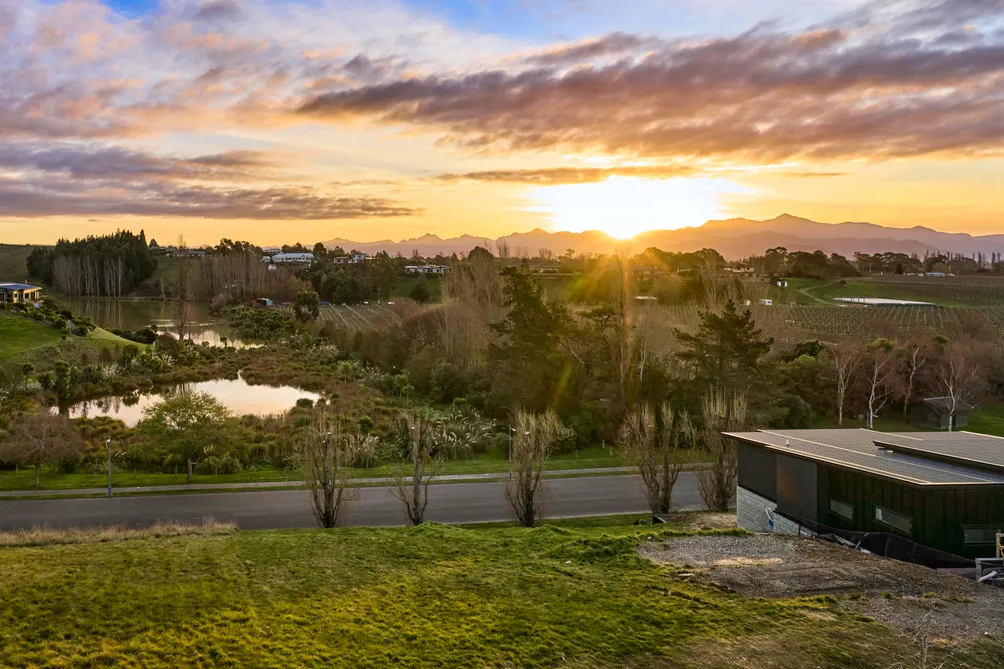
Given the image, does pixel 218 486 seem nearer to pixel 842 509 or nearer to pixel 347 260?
pixel 842 509

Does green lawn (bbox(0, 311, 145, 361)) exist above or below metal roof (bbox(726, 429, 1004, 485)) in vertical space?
above

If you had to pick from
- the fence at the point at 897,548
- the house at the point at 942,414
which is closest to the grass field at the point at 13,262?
the house at the point at 942,414

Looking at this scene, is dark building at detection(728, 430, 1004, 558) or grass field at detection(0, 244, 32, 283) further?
grass field at detection(0, 244, 32, 283)

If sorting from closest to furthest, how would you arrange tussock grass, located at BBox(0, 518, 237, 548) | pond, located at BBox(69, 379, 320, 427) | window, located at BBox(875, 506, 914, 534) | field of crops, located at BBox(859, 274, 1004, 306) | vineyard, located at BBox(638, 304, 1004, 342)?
window, located at BBox(875, 506, 914, 534), tussock grass, located at BBox(0, 518, 237, 548), pond, located at BBox(69, 379, 320, 427), vineyard, located at BBox(638, 304, 1004, 342), field of crops, located at BBox(859, 274, 1004, 306)

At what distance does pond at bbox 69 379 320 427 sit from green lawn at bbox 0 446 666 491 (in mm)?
8466

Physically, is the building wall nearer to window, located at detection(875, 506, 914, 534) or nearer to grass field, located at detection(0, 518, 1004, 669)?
window, located at detection(875, 506, 914, 534)

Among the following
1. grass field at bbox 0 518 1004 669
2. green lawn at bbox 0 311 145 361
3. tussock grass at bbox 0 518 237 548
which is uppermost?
green lawn at bbox 0 311 145 361

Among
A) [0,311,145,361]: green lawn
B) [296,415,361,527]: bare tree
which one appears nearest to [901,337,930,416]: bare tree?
[296,415,361,527]: bare tree

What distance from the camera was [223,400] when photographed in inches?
1540

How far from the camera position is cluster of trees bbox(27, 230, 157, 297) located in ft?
336

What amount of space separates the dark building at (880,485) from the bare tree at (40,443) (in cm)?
2294

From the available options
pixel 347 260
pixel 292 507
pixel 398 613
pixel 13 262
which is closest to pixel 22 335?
pixel 292 507

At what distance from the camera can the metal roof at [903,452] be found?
1462 centimetres

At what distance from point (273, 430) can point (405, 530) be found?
15.0 meters
